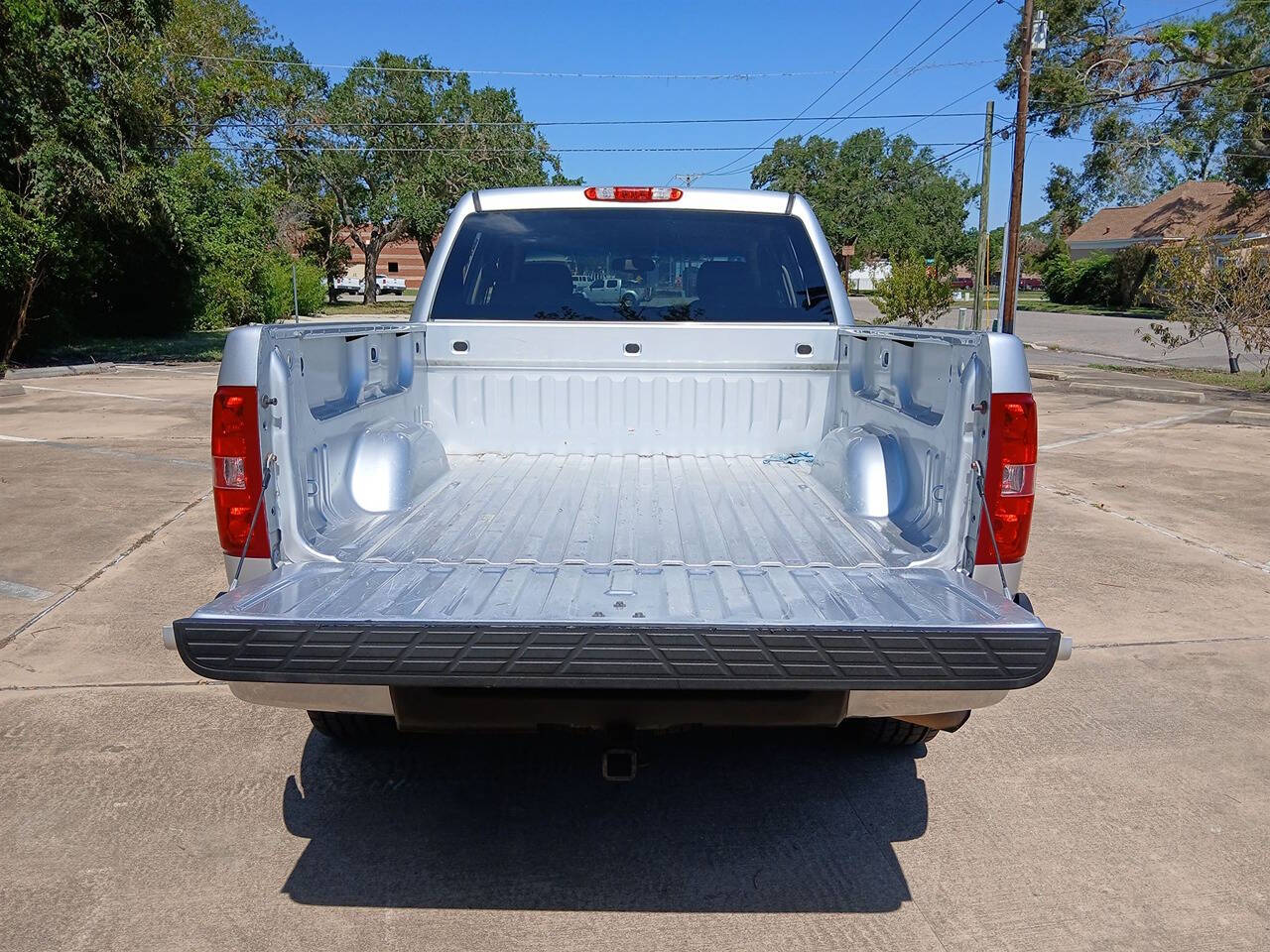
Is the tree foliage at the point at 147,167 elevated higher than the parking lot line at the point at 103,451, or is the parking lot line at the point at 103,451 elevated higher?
the tree foliage at the point at 147,167

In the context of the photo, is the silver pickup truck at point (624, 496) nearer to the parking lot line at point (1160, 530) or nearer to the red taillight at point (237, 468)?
the red taillight at point (237, 468)

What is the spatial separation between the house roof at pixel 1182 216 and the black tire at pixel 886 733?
4445 centimetres

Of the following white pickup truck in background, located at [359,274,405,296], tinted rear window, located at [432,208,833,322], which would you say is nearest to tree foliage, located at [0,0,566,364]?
tinted rear window, located at [432,208,833,322]

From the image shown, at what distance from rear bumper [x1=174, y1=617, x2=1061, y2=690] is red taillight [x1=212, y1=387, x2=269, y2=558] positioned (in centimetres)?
56

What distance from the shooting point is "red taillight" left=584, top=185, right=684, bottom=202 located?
4.82 m

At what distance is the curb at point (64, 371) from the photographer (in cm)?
1803

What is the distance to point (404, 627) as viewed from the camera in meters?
2.46

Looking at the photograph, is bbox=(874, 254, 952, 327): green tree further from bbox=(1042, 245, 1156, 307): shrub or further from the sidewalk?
bbox=(1042, 245, 1156, 307): shrub

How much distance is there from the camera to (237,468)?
2.97m

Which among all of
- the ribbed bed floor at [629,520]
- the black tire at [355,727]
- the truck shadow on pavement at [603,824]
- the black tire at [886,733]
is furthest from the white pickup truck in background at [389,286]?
the black tire at [886,733]

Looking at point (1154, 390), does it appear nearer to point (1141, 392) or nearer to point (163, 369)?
point (1141, 392)

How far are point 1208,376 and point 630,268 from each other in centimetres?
1941

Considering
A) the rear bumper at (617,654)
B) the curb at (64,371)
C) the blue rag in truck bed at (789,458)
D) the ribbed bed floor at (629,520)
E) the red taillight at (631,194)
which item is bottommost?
the curb at (64,371)

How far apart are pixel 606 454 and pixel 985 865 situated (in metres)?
2.32
